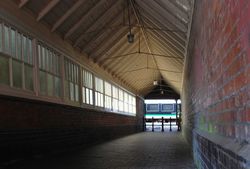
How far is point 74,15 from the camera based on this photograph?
12.6 metres

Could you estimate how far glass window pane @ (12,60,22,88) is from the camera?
9279mm

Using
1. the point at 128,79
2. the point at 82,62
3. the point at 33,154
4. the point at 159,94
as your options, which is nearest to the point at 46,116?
the point at 33,154

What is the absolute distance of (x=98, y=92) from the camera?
18953mm

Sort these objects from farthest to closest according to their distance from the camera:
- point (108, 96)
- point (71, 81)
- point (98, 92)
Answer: point (108, 96) → point (98, 92) → point (71, 81)

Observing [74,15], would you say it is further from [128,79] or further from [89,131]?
[128,79]

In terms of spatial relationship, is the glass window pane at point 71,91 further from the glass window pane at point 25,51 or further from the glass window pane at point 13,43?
the glass window pane at point 13,43

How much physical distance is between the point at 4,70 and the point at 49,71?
3168 millimetres

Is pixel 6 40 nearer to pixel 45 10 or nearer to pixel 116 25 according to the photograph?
pixel 45 10

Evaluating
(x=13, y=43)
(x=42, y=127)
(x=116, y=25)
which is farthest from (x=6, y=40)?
(x=116, y=25)

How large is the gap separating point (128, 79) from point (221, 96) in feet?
78.1

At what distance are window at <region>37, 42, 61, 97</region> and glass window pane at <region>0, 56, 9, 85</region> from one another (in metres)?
1.30

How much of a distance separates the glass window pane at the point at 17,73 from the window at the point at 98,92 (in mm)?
8905

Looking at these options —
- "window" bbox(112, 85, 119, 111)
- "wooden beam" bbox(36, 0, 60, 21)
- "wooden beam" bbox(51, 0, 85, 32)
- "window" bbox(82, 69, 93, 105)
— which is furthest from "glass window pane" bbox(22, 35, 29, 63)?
"window" bbox(112, 85, 119, 111)

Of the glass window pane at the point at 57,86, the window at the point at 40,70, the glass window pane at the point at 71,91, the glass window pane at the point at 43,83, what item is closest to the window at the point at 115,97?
the window at the point at 40,70
